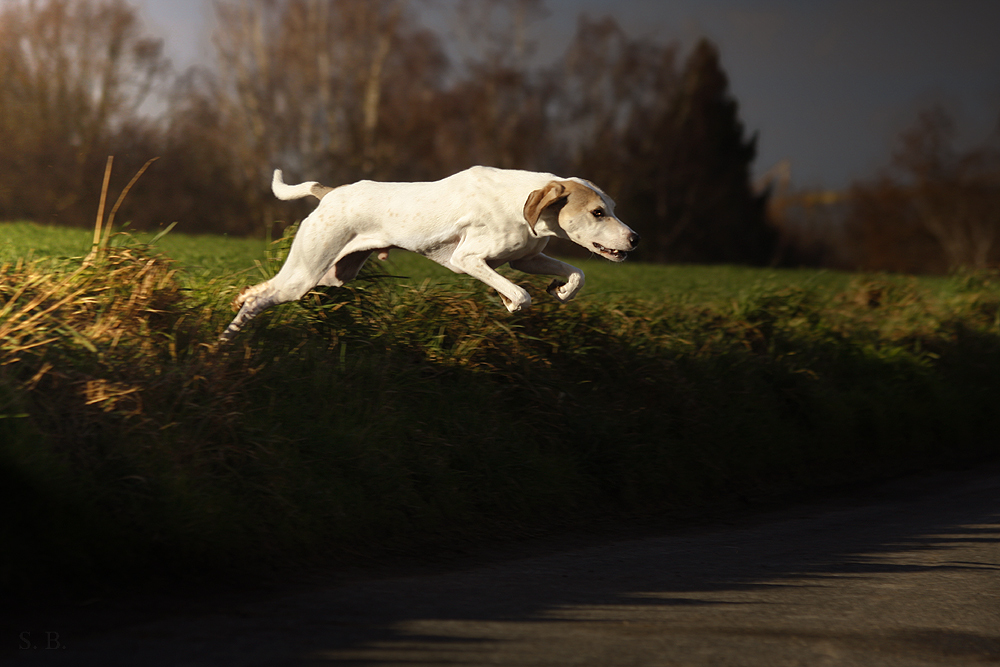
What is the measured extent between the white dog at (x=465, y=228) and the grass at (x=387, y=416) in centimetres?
58

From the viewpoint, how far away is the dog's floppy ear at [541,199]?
5.95m

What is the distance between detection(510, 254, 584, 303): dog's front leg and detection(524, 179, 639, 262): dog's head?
0.35 metres

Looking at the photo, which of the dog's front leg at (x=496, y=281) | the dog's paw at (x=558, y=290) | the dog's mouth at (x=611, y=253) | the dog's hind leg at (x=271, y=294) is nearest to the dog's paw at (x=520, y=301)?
the dog's front leg at (x=496, y=281)

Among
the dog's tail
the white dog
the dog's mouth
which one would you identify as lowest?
the dog's mouth

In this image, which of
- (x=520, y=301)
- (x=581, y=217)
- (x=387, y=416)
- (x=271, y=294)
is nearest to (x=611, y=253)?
(x=581, y=217)

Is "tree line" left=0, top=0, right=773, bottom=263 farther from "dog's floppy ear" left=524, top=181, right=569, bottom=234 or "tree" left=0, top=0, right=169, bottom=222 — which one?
"dog's floppy ear" left=524, top=181, right=569, bottom=234

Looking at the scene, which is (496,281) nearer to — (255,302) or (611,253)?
(611,253)

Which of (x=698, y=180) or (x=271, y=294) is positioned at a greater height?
(x=698, y=180)

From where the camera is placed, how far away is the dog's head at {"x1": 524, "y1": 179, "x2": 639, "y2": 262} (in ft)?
19.7

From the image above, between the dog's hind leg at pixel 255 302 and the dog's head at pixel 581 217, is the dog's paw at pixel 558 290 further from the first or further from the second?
the dog's hind leg at pixel 255 302

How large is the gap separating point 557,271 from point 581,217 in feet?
1.92

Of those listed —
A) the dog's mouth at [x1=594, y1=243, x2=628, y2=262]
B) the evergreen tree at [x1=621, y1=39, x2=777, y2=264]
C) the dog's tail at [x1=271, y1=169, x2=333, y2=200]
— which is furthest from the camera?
the evergreen tree at [x1=621, y1=39, x2=777, y2=264]

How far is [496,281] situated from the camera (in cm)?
609

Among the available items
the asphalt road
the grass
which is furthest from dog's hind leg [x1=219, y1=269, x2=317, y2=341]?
the asphalt road
